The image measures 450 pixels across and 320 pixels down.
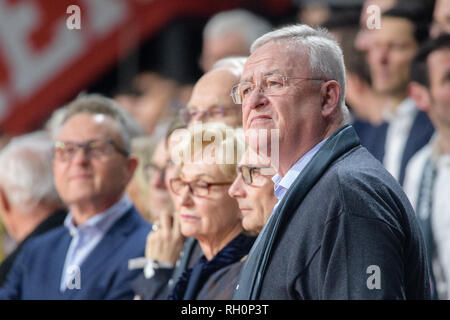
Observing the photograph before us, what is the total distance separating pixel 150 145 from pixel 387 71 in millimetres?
1499

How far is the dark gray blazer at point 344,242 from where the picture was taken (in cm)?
190

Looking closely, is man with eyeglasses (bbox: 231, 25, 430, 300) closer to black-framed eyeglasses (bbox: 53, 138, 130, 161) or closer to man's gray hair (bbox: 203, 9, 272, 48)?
black-framed eyeglasses (bbox: 53, 138, 130, 161)

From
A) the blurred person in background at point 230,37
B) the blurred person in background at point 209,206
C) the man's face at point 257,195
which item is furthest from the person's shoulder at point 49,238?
the blurred person in background at point 230,37

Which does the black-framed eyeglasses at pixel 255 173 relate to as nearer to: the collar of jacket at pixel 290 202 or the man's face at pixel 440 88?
the collar of jacket at pixel 290 202

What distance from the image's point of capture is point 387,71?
4.73 meters

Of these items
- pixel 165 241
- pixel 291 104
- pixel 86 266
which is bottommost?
pixel 86 266

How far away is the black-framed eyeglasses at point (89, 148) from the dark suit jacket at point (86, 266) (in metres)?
0.29

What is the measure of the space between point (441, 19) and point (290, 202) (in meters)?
2.63

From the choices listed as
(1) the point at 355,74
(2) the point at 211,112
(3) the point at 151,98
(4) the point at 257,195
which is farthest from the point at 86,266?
(3) the point at 151,98

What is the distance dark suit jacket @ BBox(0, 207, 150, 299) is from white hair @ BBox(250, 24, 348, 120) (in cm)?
143

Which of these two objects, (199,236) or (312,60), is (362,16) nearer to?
(199,236)

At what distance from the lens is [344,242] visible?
191 cm

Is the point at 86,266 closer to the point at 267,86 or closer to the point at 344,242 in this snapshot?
the point at 267,86

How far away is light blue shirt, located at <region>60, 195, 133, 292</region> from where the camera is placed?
3.61 meters
